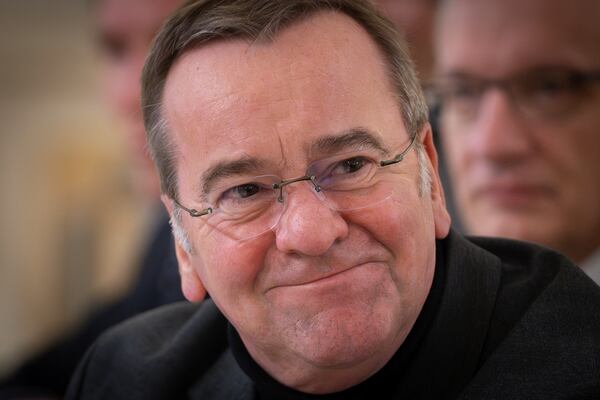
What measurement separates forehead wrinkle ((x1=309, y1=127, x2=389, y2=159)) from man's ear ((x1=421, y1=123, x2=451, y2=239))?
0.17 m

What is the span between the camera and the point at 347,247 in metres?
1.35

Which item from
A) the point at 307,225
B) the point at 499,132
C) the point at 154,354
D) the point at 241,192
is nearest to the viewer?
the point at 307,225

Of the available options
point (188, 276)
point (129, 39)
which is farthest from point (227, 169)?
point (129, 39)

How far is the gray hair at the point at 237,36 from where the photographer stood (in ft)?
4.51

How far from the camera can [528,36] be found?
2.11 meters

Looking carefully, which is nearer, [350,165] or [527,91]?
[350,165]

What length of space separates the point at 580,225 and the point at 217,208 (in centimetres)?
113

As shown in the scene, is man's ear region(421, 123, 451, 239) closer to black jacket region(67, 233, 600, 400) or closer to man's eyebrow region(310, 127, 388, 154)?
black jacket region(67, 233, 600, 400)

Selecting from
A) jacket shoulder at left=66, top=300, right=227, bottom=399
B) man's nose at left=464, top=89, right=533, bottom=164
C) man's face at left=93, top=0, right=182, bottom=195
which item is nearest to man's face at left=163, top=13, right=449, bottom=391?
jacket shoulder at left=66, top=300, right=227, bottom=399

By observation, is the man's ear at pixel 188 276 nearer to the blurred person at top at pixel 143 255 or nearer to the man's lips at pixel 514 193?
the blurred person at top at pixel 143 255

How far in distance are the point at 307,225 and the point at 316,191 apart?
7 cm

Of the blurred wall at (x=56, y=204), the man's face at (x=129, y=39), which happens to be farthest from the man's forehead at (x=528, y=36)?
the blurred wall at (x=56, y=204)

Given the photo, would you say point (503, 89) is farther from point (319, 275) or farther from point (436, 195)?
point (319, 275)

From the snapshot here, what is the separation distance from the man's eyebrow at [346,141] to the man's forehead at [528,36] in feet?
2.71
